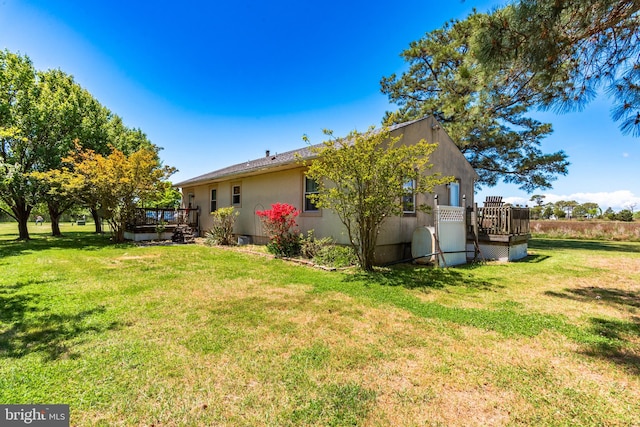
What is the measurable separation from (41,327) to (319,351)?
363 cm

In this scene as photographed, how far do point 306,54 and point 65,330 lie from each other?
1276 cm

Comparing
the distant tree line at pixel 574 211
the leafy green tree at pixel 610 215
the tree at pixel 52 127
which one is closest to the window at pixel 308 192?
the tree at pixel 52 127

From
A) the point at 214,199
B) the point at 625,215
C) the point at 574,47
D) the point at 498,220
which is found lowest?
the point at 498,220

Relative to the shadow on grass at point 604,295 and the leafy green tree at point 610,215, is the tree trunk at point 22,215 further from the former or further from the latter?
the leafy green tree at point 610,215

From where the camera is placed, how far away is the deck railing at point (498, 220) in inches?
381

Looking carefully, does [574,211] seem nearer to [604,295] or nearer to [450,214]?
[450,214]

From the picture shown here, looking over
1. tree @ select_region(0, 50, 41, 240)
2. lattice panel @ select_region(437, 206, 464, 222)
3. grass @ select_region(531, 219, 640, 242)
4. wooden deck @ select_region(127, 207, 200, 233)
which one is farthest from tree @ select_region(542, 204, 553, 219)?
tree @ select_region(0, 50, 41, 240)

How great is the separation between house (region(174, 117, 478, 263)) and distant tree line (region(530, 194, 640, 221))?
20980 millimetres

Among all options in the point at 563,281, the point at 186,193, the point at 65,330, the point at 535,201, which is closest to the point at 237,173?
the point at 186,193

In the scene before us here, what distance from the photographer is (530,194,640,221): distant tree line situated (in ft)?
90.5

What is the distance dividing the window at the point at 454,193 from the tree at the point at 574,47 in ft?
22.3

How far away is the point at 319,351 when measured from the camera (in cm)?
306

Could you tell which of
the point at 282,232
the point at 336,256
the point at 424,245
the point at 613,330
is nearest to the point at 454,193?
the point at 424,245

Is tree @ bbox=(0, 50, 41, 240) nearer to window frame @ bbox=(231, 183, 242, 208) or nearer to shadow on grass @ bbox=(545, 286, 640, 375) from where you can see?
window frame @ bbox=(231, 183, 242, 208)
